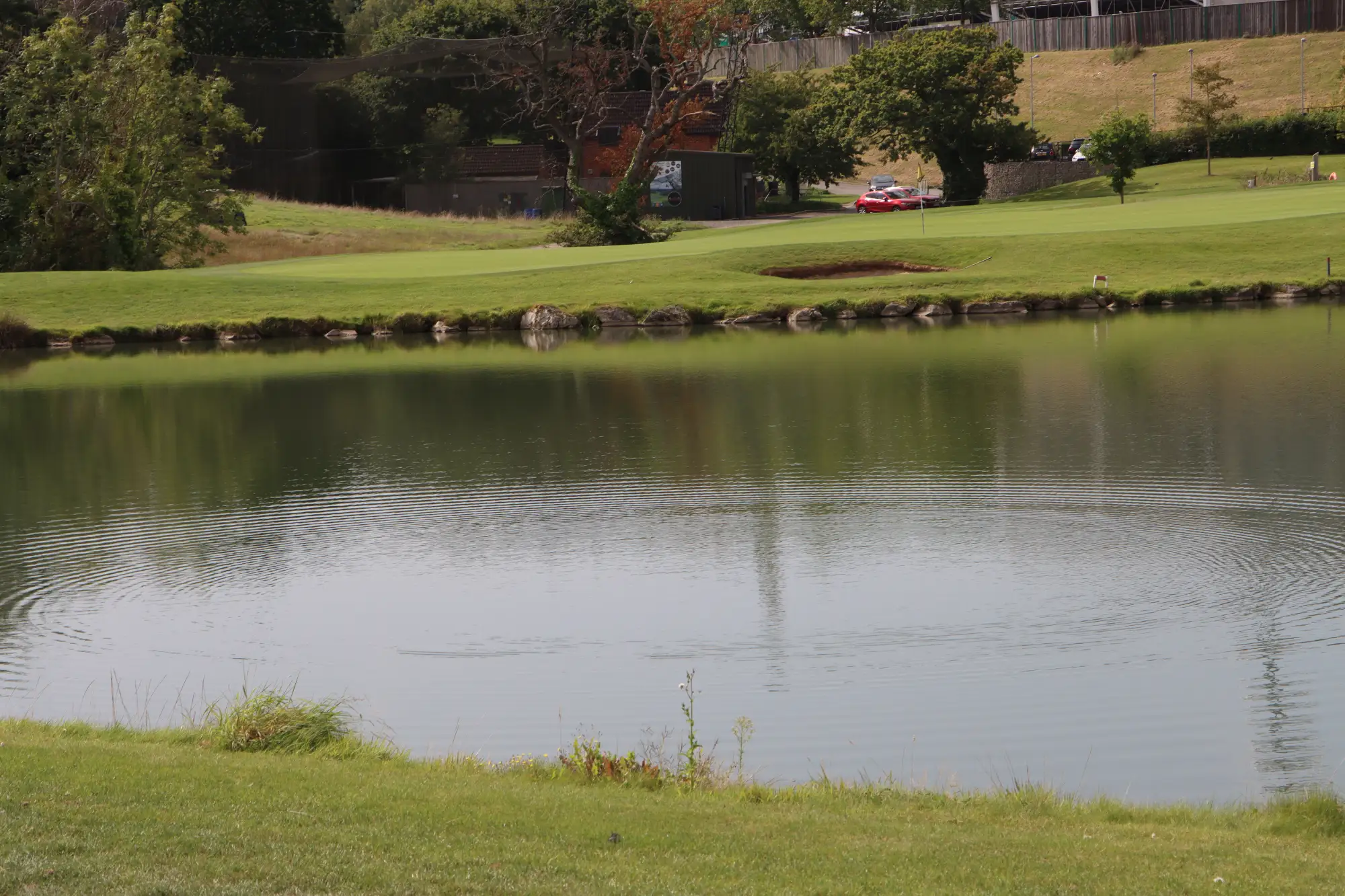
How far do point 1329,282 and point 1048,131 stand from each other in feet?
212

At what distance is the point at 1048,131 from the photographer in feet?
346

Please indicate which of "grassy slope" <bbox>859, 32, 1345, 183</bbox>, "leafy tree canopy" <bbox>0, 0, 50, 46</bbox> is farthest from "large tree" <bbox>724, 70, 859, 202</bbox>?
"leafy tree canopy" <bbox>0, 0, 50, 46</bbox>

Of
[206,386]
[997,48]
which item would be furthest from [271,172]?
[206,386]

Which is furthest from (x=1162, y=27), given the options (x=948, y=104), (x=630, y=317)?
(x=630, y=317)

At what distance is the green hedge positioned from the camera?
266ft

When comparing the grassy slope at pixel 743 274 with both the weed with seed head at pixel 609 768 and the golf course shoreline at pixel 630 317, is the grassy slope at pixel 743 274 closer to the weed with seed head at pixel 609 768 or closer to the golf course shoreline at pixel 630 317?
the golf course shoreline at pixel 630 317

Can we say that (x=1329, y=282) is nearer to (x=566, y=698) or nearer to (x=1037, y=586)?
(x=1037, y=586)

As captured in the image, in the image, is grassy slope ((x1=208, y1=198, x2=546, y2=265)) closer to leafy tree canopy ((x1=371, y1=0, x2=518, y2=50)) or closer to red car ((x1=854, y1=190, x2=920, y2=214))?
red car ((x1=854, y1=190, x2=920, y2=214))

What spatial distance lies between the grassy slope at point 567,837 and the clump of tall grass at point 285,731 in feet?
2.65

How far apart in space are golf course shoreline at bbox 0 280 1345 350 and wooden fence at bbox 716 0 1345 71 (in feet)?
205

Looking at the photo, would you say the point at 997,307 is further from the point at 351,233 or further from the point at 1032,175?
the point at 1032,175

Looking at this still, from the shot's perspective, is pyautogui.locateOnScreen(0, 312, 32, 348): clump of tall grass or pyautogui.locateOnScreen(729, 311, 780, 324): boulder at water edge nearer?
pyautogui.locateOnScreen(729, 311, 780, 324): boulder at water edge

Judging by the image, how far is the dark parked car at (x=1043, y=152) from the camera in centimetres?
8719

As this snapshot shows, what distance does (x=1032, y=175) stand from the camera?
83188 millimetres
